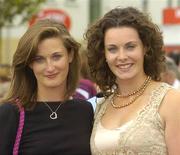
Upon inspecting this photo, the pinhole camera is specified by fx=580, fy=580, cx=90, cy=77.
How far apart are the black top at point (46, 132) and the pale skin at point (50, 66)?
0.10 metres

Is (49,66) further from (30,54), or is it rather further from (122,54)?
(122,54)

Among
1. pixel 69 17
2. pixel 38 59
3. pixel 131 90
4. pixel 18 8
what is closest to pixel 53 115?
pixel 38 59

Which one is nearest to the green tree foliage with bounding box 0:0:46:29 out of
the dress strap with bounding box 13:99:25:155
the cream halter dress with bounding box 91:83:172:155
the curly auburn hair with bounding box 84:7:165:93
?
the curly auburn hair with bounding box 84:7:165:93

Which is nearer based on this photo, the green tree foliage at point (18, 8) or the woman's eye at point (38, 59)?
the woman's eye at point (38, 59)

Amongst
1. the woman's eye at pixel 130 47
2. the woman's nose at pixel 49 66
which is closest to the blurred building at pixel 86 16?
the woman's nose at pixel 49 66

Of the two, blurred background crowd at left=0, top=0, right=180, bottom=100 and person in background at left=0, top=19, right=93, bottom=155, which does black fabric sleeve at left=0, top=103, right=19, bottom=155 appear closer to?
person in background at left=0, top=19, right=93, bottom=155

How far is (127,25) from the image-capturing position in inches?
148

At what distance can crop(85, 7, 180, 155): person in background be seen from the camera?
3.52 m

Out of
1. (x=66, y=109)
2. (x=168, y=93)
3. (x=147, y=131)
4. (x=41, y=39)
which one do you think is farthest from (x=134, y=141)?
(x=41, y=39)

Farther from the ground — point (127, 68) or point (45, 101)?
point (127, 68)

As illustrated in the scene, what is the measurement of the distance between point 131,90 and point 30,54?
71 centimetres

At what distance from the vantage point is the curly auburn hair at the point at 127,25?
3787 millimetres

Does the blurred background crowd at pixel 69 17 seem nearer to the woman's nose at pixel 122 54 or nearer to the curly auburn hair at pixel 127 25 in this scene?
the curly auburn hair at pixel 127 25

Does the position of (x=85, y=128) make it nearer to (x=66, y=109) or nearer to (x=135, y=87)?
(x=66, y=109)
